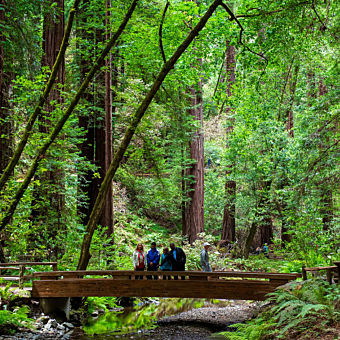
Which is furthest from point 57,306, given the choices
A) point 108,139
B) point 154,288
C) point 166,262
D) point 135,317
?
point 108,139

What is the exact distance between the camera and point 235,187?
2361 centimetres

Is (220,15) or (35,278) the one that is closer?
(35,278)

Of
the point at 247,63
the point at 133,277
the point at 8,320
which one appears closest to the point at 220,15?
the point at 247,63

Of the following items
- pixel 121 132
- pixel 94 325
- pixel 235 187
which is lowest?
pixel 94 325

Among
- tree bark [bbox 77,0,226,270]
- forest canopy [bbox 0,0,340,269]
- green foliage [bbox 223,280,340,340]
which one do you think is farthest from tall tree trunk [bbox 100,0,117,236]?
green foliage [bbox 223,280,340,340]

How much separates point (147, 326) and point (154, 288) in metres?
1.01

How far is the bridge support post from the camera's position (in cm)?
1109

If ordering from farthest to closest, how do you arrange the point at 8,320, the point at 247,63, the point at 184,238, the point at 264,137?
the point at 184,238, the point at 264,137, the point at 247,63, the point at 8,320

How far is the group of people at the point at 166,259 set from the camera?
39.0 ft

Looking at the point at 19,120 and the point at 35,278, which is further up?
the point at 19,120

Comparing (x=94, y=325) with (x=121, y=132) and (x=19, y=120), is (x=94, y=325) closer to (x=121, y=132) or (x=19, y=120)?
(x=19, y=120)

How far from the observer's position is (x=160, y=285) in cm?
1145

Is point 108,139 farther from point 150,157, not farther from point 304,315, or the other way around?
point 304,315

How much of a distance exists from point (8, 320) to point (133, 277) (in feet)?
11.4
